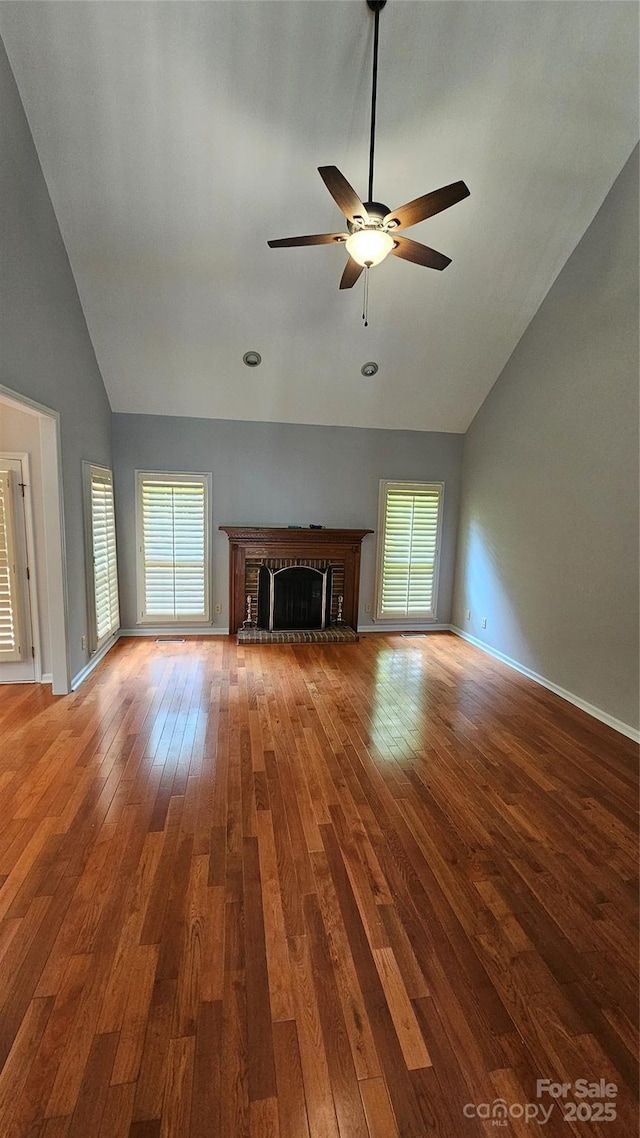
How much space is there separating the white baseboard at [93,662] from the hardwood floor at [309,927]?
0.55 metres

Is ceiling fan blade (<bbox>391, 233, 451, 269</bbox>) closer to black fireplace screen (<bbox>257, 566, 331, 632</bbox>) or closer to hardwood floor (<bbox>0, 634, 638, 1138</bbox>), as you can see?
hardwood floor (<bbox>0, 634, 638, 1138</bbox>)

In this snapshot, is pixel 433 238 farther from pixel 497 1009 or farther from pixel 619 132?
pixel 497 1009

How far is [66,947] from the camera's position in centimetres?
172

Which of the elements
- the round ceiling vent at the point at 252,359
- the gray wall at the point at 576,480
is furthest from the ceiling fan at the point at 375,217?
the round ceiling vent at the point at 252,359

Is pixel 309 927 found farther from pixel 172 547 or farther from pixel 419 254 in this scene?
pixel 172 547

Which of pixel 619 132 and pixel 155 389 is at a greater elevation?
pixel 619 132

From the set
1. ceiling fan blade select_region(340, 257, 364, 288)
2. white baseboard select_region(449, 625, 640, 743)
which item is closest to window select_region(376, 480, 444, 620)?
white baseboard select_region(449, 625, 640, 743)

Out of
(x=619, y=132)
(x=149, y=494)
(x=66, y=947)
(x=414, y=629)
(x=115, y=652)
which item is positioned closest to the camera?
(x=66, y=947)

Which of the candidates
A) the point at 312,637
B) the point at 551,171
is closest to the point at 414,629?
the point at 312,637

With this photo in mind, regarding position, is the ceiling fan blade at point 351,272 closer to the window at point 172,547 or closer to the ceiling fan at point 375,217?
the ceiling fan at point 375,217

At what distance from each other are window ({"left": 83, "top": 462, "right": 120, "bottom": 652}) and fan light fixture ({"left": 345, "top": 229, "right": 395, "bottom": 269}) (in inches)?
120

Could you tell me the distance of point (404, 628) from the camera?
6.29 metres

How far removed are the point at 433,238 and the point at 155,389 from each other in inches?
122

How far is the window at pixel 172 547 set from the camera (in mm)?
5445
